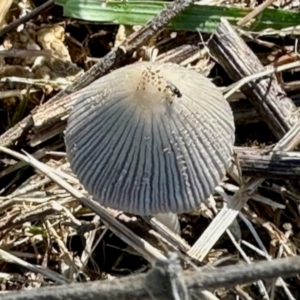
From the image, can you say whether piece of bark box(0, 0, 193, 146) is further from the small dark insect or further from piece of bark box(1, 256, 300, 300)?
piece of bark box(1, 256, 300, 300)

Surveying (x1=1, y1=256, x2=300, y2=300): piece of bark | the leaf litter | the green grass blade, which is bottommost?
the leaf litter

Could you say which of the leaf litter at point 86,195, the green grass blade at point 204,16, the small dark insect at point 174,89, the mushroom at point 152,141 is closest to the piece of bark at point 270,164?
the leaf litter at point 86,195

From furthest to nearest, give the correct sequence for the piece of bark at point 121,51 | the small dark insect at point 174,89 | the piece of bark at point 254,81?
the piece of bark at point 121,51 → the piece of bark at point 254,81 → the small dark insect at point 174,89

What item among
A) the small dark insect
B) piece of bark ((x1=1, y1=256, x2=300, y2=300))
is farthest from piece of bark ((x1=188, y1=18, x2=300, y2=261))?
piece of bark ((x1=1, y1=256, x2=300, y2=300))

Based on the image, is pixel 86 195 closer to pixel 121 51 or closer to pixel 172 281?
pixel 121 51

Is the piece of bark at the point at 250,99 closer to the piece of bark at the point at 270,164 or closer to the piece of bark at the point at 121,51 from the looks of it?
the piece of bark at the point at 270,164

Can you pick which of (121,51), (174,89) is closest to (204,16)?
(121,51)
